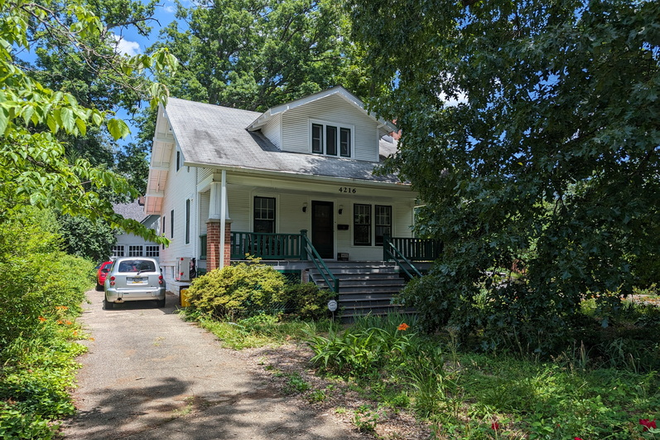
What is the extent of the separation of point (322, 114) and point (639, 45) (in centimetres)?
1153

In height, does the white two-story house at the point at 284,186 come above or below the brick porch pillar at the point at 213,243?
above

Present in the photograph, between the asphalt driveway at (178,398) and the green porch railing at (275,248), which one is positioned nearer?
the asphalt driveway at (178,398)

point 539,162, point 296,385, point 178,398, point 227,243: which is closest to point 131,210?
point 227,243

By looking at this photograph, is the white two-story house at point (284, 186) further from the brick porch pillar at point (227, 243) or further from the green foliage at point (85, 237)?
the green foliage at point (85, 237)

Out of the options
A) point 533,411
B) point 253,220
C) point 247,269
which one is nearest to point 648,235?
point 533,411

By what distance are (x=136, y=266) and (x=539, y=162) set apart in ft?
38.1

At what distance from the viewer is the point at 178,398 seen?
529 cm

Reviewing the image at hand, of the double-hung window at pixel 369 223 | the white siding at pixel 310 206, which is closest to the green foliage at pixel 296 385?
the white siding at pixel 310 206

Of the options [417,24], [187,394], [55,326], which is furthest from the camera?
[417,24]

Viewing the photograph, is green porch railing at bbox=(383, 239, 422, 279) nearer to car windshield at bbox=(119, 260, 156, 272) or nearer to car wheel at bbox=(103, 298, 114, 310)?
car windshield at bbox=(119, 260, 156, 272)

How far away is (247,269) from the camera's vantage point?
11.3m

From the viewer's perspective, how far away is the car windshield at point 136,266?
1350cm

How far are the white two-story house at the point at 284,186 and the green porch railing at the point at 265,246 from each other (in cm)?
3

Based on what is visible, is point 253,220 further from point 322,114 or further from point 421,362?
point 421,362
